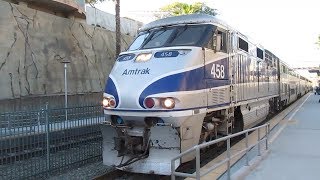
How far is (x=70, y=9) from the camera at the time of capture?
26.8 m

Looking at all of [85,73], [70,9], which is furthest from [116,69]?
[70,9]

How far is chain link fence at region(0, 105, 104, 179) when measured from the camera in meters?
8.02

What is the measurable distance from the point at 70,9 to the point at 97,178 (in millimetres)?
20345

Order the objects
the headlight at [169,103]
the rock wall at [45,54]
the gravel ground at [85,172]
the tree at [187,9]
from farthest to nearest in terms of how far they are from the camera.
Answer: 1. the tree at [187,9]
2. the rock wall at [45,54]
3. the gravel ground at [85,172]
4. the headlight at [169,103]

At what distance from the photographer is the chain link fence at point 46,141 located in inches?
316

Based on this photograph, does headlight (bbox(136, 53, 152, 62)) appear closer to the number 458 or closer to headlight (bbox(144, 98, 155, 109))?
headlight (bbox(144, 98, 155, 109))

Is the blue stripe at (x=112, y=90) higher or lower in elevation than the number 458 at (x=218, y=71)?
lower

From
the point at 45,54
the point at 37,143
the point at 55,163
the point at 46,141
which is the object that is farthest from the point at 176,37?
the point at 45,54

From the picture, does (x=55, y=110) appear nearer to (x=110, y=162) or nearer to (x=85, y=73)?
(x=110, y=162)

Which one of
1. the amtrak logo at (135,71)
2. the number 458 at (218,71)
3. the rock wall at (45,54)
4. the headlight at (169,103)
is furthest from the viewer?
the rock wall at (45,54)

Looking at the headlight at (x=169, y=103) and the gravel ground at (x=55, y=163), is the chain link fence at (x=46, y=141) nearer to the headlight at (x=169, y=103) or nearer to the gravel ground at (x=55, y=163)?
the gravel ground at (x=55, y=163)

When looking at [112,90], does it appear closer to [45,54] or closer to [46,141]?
[46,141]

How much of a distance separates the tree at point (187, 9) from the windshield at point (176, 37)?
3194 cm

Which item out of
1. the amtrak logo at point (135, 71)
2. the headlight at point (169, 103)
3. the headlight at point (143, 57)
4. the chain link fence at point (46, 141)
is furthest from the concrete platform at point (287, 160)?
the chain link fence at point (46, 141)
